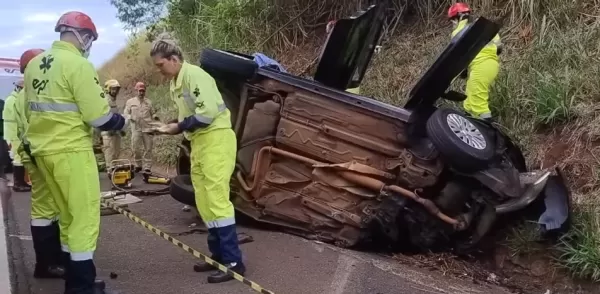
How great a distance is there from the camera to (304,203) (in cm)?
632

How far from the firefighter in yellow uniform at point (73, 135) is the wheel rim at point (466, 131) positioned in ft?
8.35

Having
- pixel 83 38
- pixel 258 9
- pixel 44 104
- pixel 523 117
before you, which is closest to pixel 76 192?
pixel 44 104

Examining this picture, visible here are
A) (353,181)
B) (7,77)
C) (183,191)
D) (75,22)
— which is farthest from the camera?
Answer: (7,77)

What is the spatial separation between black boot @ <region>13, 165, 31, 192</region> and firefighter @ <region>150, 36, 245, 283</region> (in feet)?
18.4

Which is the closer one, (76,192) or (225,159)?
(76,192)

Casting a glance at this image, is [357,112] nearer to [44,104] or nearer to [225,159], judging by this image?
[225,159]

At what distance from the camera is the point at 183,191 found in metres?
6.69

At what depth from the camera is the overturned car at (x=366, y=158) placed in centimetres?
570

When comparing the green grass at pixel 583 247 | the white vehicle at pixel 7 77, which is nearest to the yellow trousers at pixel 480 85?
the green grass at pixel 583 247

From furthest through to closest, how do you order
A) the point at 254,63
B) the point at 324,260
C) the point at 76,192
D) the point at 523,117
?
the point at 523,117 → the point at 254,63 → the point at 324,260 → the point at 76,192

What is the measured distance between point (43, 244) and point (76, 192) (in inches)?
34.4

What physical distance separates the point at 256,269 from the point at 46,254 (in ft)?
4.87

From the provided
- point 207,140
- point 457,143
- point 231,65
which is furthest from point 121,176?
point 457,143

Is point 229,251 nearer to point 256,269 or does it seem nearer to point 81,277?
point 256,269
